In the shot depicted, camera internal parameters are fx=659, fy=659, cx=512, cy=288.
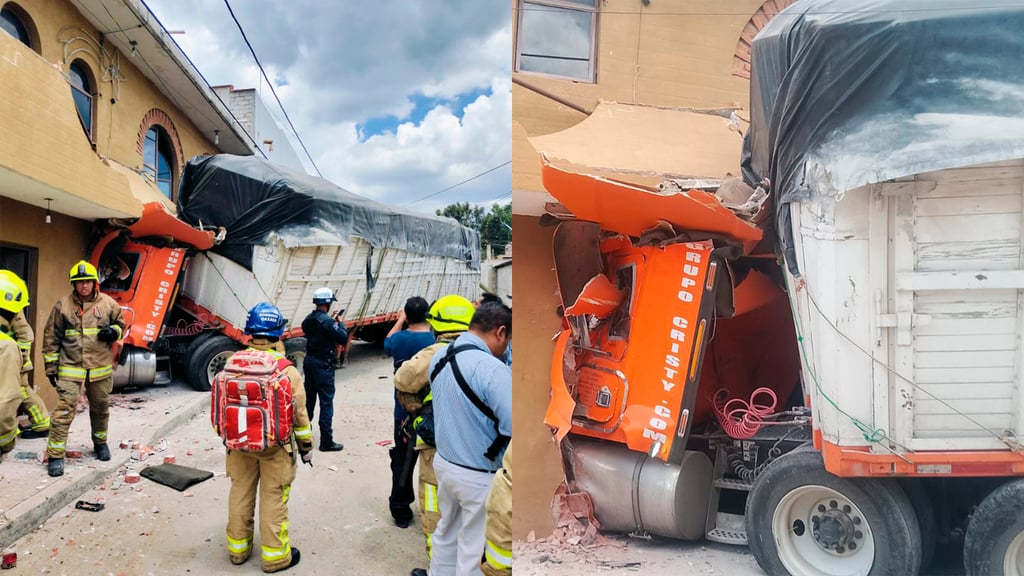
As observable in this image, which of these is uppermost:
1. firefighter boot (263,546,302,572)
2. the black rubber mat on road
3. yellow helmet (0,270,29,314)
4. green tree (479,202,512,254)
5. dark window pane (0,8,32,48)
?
dark window pane (0,8,32,48)

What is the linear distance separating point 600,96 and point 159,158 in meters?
5.34

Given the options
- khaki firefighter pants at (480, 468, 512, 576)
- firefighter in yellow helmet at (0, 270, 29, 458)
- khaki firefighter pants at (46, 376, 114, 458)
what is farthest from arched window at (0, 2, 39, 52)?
khaki firefighter pants at (480, 468, 512, 576)

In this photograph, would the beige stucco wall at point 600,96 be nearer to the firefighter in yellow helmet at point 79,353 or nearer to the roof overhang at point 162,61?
the firefighter in yellow helmet at point 79,353

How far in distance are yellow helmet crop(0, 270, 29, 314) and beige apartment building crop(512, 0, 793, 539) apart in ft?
5.82

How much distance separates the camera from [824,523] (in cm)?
118

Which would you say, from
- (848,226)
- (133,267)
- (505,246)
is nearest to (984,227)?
(848,226)

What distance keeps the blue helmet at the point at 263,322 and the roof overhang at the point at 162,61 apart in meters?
2.58

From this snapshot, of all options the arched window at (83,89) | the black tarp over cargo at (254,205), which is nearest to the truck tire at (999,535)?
the arched window at (83,89)

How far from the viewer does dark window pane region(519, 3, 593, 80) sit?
145cm

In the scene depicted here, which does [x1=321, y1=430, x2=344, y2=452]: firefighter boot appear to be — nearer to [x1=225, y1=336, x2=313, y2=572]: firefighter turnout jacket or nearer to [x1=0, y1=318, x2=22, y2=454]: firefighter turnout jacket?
[x1=225, y1=336, x2=313, y2=572]: firefighter turnout jacket

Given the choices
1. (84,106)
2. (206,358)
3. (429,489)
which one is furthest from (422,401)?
(206,358)

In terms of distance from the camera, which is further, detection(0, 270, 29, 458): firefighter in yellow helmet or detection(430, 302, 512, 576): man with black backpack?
detection(0, 270, 29, 458): firefighter in yellow helmet

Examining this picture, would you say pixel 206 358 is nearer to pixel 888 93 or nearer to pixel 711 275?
pixel 711 275

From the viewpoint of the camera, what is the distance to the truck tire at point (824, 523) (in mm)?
1126
